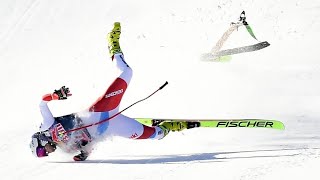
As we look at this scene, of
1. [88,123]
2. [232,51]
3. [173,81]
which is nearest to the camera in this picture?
[88,123]

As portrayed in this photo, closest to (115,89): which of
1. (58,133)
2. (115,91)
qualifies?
(115,91)

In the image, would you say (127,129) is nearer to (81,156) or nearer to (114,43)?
(81,156)

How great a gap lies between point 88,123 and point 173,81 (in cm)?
407

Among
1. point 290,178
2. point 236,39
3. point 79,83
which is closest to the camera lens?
point 290,178

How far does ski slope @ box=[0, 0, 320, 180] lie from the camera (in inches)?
266

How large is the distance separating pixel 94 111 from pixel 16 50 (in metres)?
11.5

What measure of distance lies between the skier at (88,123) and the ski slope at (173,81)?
22 centimetres

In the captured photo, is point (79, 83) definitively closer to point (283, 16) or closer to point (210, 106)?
Result: point (210, 106)

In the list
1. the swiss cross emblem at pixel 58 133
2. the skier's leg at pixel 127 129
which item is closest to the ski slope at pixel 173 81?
the skier's leg at pixel 127 129

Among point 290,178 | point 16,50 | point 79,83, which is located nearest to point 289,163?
point 290,178

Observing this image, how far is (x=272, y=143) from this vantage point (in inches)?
290

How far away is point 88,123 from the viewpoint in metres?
7.70

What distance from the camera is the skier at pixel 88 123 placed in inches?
299

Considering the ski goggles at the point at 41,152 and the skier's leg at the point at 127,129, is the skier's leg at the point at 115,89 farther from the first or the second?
the ski goggles at the point at 41,152
